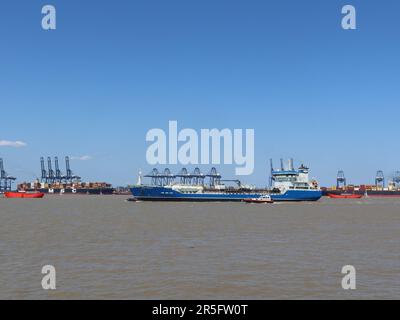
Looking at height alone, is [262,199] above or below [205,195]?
below

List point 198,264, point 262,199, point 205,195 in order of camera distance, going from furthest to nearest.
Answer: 1. point 205,195
2. point 262,199
3. point 198,264

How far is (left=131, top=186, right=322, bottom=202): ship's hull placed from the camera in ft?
477

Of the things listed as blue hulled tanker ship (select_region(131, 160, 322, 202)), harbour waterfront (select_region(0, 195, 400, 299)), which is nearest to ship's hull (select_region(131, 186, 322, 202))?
blue hulled tanker ship (select_region(131, 160, 322, 202))

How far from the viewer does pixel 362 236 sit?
4606 centimetres

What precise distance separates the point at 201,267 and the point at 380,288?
32.7ft

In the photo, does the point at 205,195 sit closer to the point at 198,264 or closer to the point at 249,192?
the point at 249,192

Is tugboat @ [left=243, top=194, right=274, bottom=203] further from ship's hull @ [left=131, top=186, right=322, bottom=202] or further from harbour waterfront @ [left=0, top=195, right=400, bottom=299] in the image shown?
harbour waterfront @ [left=0, top=195, right=400, bottom=299]

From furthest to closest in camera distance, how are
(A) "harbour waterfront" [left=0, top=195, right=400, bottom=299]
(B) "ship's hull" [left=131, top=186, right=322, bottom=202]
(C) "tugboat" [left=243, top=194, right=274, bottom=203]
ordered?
(B) "ship's hull" [left=131, top=186, right=322, bottom=202]
(C) "tugboat" [left=243, top=194, right=274, bottom=203]
(A) "harbour waterfront" [left=0, top=195, right=400, bottom=299]

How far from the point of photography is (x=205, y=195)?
149125mm

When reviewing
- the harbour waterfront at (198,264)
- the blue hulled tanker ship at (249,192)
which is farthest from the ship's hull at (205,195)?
the harbour waterfront at (198,264)

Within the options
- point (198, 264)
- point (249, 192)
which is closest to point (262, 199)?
point (249, 192)

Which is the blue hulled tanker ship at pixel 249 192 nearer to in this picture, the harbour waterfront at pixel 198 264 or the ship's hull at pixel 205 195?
the ship's hull at pixel 205 195
